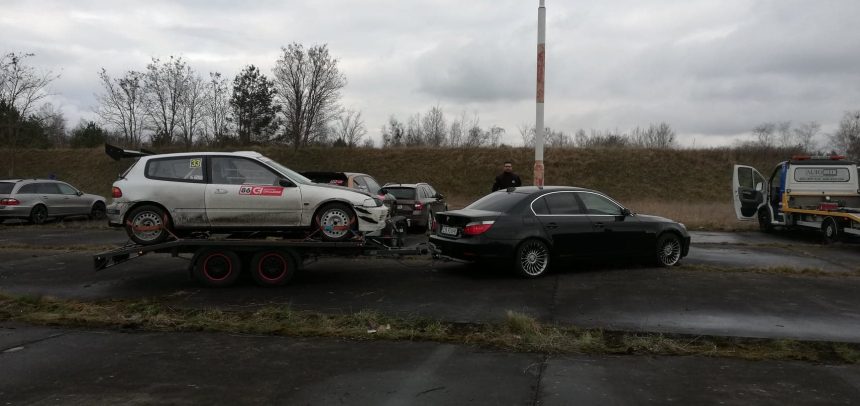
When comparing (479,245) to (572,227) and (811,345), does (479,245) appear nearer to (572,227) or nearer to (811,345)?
(572,227)

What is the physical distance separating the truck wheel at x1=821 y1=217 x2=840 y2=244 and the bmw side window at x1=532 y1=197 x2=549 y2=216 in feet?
31.3

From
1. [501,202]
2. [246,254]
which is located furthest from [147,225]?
[501,202]

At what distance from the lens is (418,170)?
40094 millimetres

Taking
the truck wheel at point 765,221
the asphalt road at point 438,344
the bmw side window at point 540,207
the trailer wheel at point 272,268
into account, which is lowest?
the asphalt road at point 438,344

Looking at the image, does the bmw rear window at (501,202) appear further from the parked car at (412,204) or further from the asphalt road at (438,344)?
the parked car at (412,204)

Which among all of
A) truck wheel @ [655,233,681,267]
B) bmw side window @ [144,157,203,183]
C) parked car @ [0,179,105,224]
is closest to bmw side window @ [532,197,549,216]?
truck wheel @ [655,233,681,267]

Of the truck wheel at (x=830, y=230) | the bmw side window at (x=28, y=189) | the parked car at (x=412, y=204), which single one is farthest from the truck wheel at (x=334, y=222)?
the bmw side window at (x=28, y=189)

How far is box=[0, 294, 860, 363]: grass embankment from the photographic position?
5617 mm

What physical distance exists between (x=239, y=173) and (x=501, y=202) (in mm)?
4098

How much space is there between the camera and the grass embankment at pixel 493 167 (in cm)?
3700

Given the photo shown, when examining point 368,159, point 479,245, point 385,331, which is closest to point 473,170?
point 368,159

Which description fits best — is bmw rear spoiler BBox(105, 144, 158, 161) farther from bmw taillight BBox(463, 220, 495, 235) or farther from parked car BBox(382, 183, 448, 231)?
parked car BBox(382, 183, 448, 231)

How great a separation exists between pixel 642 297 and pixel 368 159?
34754 millimetres

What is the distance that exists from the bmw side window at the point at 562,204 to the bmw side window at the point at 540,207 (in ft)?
0.21
